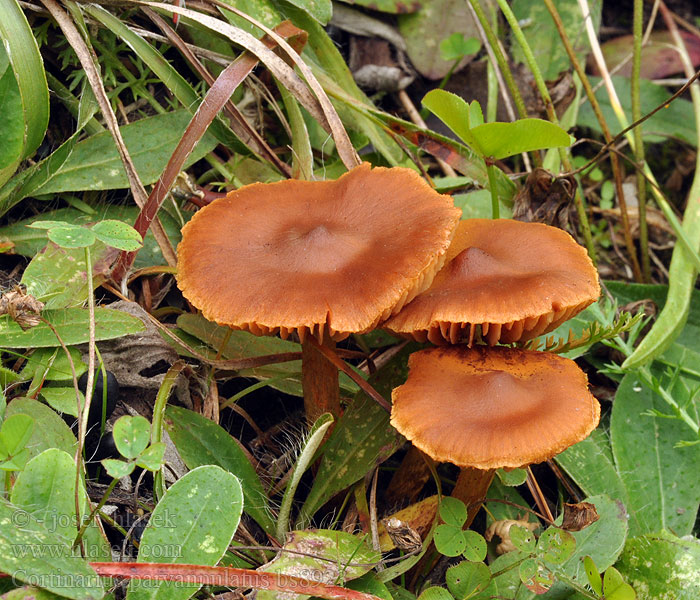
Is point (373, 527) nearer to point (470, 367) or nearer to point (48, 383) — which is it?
point (470, 367)

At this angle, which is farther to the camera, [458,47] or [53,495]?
[458,47]

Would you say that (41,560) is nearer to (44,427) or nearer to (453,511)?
(44,427)

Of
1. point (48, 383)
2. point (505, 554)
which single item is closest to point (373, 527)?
point (505, 554)

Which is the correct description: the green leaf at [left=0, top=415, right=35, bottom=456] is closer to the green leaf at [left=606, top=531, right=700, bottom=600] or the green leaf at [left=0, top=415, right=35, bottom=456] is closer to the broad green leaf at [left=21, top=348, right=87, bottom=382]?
the broad green leaf at [left=21, top=348, right=87, bottom=382]

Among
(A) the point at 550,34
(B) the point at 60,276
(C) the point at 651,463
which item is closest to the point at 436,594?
(C) the point at 651,463

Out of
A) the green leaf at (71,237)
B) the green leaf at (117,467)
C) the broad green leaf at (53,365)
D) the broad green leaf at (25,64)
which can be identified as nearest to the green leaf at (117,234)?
the green leaf at (71,237)

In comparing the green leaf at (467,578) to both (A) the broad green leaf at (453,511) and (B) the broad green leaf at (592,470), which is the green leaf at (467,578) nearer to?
(A) the broad green leaf at (453,511)

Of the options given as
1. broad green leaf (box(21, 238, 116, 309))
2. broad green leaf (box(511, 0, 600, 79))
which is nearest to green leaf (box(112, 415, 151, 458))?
broad green leaf (box(21, 238, 116, 309))
